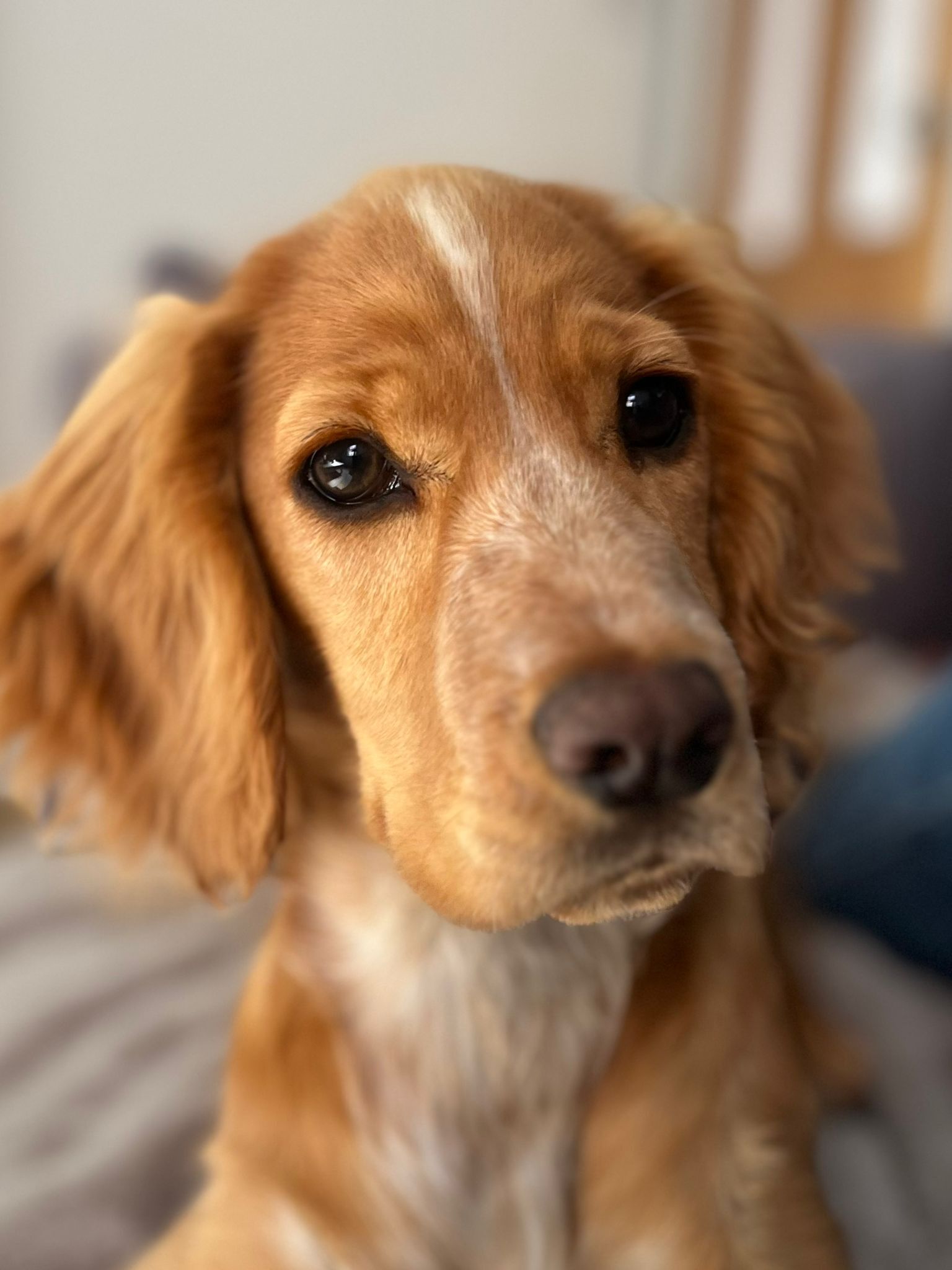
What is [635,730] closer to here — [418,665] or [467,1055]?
[418,665]

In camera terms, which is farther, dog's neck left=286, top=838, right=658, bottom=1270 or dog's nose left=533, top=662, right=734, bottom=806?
dog's neck left=286, top=838, right=658, bottom=1270

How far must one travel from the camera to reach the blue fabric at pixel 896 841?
1462mm

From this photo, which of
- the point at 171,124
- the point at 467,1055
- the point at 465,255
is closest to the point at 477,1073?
the point at 467,1055

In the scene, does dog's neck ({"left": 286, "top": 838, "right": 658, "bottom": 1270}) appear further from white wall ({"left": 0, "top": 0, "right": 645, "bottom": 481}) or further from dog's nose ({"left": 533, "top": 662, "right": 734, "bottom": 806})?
white wall ({"left": 0, "top": 0, "right": 645, "bottom": 481})

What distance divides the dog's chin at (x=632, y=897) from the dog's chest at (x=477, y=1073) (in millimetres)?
258

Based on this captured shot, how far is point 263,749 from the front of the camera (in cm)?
91

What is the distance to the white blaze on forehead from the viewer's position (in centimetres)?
82

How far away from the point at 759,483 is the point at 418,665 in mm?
356

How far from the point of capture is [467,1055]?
1.01 metres

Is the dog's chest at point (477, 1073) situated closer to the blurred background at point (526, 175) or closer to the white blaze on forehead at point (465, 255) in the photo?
the blurred background at point (526, 175)

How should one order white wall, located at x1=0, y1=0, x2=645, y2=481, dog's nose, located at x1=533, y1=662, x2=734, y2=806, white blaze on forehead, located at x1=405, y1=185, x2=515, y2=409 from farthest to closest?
white wall, located at x1=0, y1=0, x2=645, y2=481, white blaze on forehead, located at x1=405, y1=185, x2=515, y2=409, dog's nose, located at x1=533, y1=662, x2=734, y2=806

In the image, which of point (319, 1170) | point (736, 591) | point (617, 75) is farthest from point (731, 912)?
point (617, 75)

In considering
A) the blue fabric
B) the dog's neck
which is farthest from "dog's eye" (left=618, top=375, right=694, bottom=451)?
the blue fabric

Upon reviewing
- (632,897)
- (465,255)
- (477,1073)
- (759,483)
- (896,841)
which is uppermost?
(465,255)
